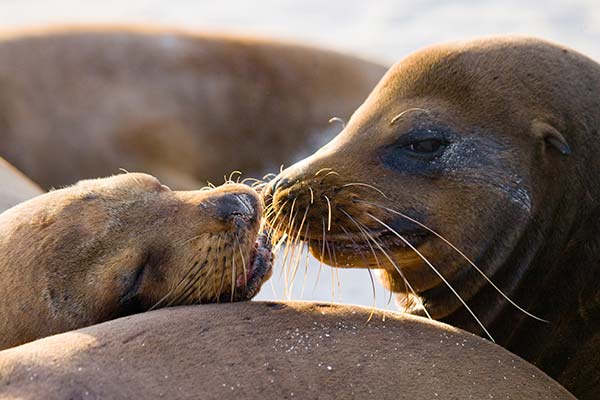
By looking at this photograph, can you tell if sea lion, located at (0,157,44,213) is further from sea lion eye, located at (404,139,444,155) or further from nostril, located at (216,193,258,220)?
sea lion eye, located at (404,139,444,155)

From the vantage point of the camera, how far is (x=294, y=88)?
834 centimetres

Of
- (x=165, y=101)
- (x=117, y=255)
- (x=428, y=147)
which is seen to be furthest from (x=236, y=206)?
(x=165, y=101)

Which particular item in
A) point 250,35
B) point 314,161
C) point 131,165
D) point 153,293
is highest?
point 314,161

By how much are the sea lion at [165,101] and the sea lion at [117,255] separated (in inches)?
155

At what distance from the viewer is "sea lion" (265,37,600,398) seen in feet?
12.6

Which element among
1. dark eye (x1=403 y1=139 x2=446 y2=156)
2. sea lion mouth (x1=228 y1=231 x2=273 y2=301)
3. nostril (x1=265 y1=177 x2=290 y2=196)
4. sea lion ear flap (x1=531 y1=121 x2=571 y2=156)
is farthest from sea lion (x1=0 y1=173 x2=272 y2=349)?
sea lion ear flap (x1=531 y1=121 x2=571 y2=156)

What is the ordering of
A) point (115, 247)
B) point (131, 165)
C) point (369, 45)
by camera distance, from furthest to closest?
1. point (369, 45)
2. point (131, 165)
3. point (115, 247)

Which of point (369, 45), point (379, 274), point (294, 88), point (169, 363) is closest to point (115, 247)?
point (169, 363)

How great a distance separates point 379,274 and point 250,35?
480 centimetres

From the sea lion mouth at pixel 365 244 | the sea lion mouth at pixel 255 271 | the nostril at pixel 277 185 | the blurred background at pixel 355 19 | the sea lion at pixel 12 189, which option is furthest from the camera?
the blurred background at pixel 355 19

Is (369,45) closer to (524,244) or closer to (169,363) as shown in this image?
(524,244)

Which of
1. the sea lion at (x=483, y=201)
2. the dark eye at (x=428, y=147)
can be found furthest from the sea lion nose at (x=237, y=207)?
the dark eye at (x=428, y=147)

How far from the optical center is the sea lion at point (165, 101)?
7648 millimetres

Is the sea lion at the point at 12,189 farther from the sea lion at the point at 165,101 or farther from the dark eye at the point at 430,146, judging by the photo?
the dark eye at the point at 430,146
